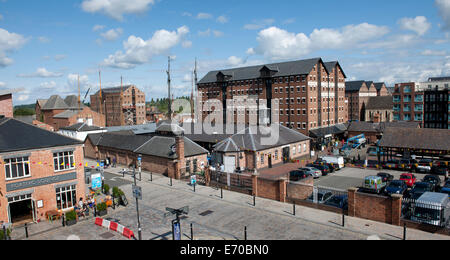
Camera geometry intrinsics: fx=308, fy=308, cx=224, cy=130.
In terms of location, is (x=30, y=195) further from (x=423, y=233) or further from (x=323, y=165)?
(x=323, y=165)

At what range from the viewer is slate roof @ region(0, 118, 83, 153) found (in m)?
22.3

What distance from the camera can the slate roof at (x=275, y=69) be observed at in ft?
210

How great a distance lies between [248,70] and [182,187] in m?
48.7

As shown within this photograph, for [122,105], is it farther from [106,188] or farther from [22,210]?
[22,210]

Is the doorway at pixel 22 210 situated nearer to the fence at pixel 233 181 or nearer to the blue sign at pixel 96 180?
the blue sign at pixel 96 180

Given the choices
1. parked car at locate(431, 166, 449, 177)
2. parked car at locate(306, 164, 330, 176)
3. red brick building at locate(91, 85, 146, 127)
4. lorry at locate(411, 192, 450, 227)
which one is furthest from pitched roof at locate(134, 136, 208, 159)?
red brick building at locate(91, 85, 146, 127)

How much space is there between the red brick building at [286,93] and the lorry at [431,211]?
42.9 metres

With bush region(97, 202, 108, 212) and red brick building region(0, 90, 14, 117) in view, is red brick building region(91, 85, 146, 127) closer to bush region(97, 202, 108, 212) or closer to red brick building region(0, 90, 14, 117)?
red brick building region(0, 90, 14, 117)

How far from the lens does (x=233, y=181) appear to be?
98.2ft

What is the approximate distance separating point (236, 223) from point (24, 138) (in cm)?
1707

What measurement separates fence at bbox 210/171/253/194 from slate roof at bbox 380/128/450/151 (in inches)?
906
